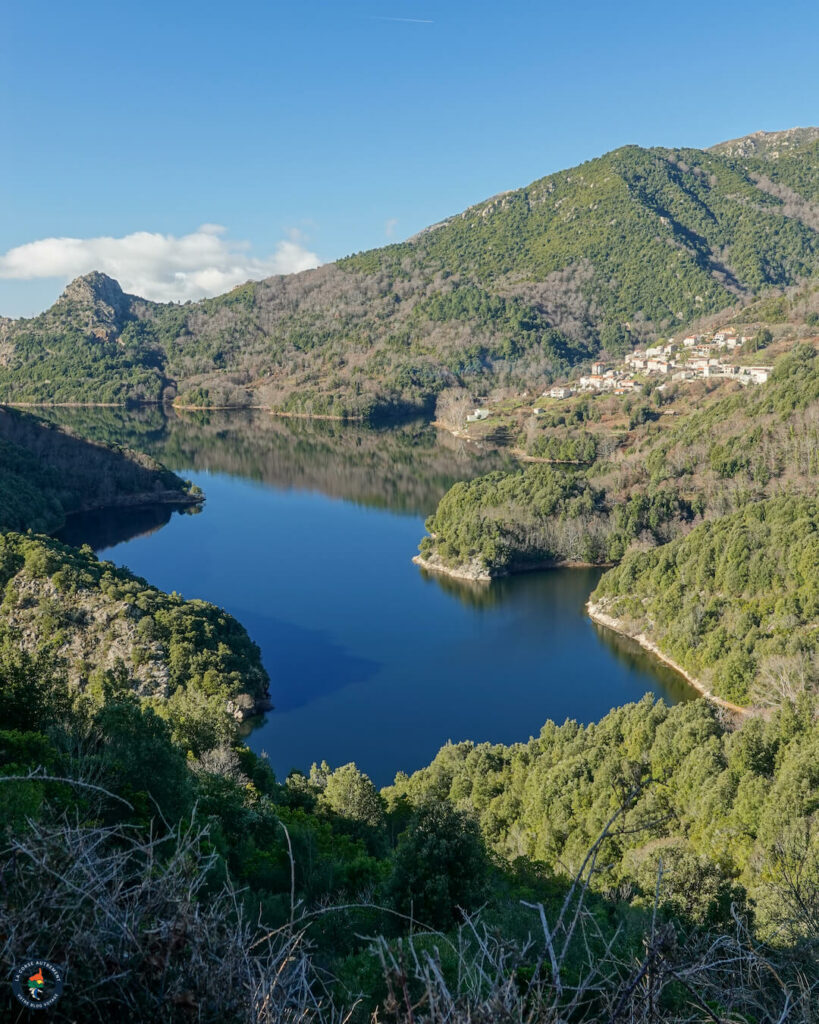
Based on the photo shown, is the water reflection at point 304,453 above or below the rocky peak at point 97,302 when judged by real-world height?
below

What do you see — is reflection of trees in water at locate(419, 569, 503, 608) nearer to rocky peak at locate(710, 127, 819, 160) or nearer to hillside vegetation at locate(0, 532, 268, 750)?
hillside vegetation at locate(0, 532, 268, 750)

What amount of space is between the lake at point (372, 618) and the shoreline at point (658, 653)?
0.40 m

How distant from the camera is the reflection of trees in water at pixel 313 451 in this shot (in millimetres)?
60447

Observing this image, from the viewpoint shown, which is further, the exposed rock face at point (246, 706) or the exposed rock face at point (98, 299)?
the exposed rock face at point (98, 299)

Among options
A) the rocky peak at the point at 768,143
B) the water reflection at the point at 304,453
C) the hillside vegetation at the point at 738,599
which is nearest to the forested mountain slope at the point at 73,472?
the water reflection at the point at 304,453

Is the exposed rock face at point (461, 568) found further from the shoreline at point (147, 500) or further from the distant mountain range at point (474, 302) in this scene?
the distant mountain range at point (474, 302)

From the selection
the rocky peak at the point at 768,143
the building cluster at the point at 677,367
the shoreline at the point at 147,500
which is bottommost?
the shoreline at the point at 147,500

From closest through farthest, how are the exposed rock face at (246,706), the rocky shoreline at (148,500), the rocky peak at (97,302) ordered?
the exposed rock face at (246,706) → the rocky shoreline at (148,500) → the rocky peak at (97,302)

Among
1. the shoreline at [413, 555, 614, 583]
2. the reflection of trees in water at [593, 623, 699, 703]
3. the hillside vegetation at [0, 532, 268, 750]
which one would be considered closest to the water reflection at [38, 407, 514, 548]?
the shoreline at [413, 555, 614, 583]

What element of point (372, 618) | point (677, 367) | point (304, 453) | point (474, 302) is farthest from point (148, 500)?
point (474, 302)

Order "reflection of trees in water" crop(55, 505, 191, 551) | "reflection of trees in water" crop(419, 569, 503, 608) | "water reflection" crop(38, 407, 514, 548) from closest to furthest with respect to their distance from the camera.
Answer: "reflection of trees in water" crop(419, 569, 503, 608), "reflection of trees in water" crop(55, 505, 191, 551), "water reflection" crop(38, 407, 514, 548)

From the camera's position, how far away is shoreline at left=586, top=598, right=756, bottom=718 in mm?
24234

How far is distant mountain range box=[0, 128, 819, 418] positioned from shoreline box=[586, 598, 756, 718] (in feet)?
214

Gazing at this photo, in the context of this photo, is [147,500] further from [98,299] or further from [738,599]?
[98,299]
